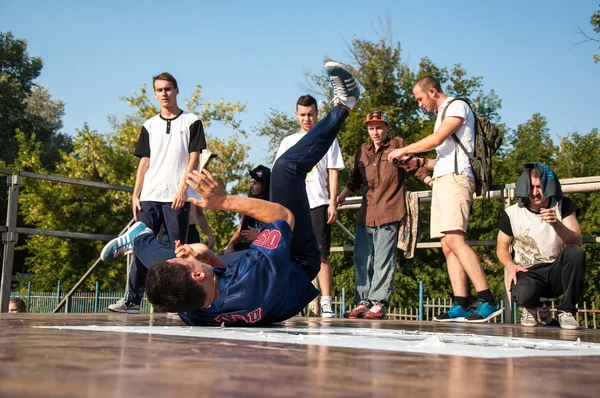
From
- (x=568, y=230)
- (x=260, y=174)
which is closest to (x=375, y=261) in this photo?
(x=260, y=174)

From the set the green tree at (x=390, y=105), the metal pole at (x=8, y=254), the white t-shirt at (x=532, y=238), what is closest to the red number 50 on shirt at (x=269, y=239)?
the white t-shirt at (x=532, y=238)

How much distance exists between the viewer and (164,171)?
17.7 ft

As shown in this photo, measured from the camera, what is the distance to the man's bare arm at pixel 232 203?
3072 mm

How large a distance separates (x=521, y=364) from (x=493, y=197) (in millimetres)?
4288

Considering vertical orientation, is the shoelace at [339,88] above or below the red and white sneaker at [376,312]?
above

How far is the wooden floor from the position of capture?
3.49 ft

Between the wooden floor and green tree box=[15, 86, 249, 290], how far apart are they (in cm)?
2274

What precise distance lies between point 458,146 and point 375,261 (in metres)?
1.22

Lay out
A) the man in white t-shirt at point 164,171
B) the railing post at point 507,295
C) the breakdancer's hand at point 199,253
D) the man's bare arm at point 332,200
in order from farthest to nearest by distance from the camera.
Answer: the man's bare arm at point 332,200, the railing post at point 507,295, the man in white t-shirt at point 164,171, the breakdancer's hand at point 199,253

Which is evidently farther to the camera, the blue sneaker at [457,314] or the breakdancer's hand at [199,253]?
the blue sneaker at [457,314]

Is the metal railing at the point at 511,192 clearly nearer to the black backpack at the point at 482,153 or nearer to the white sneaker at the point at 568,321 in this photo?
the black backpack at the point at 482,153

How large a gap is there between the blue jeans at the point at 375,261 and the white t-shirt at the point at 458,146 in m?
0.78

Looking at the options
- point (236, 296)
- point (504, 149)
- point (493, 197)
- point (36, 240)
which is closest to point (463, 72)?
point (504, 149)

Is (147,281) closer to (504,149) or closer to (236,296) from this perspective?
(236,296)
